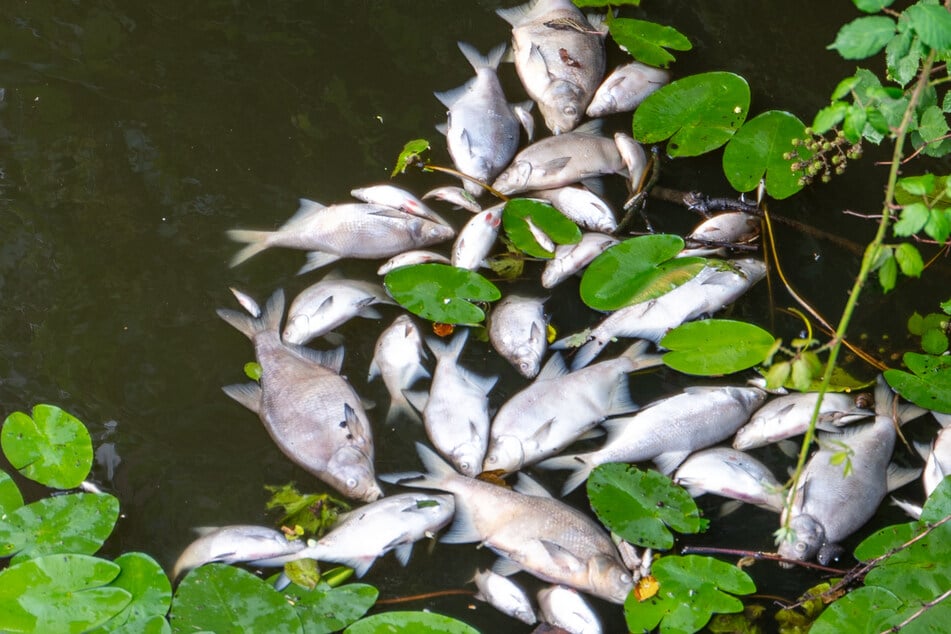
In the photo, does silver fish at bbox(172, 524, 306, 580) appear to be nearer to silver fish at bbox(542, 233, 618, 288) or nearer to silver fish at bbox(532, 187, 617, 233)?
silver fish at bbox(542, 233, 618, 288)

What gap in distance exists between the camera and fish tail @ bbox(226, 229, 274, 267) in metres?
2.89

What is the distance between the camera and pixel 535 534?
8.42 feet

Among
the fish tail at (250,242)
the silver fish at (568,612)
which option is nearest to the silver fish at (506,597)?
the silver fish at (568,612)

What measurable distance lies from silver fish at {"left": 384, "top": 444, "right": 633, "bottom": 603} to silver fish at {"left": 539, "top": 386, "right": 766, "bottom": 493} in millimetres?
141

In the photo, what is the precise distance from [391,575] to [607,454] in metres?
0.79

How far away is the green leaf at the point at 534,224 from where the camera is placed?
2.79 meters

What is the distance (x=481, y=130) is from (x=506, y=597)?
5.24 feet

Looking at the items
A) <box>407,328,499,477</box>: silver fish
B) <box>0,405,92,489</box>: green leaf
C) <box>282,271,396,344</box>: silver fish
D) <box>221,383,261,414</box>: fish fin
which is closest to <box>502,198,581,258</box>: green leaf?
<box>407,328,499,477</box>: silver fish

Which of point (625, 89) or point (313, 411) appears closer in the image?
point (313, 411)

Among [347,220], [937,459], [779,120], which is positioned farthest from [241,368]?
[937,459]

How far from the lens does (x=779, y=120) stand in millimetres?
2867

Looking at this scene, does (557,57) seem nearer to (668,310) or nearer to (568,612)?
(668,310)

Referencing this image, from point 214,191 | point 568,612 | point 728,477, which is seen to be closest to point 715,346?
point 728,477

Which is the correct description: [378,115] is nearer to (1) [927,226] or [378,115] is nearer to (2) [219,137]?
(2) [219,137]
